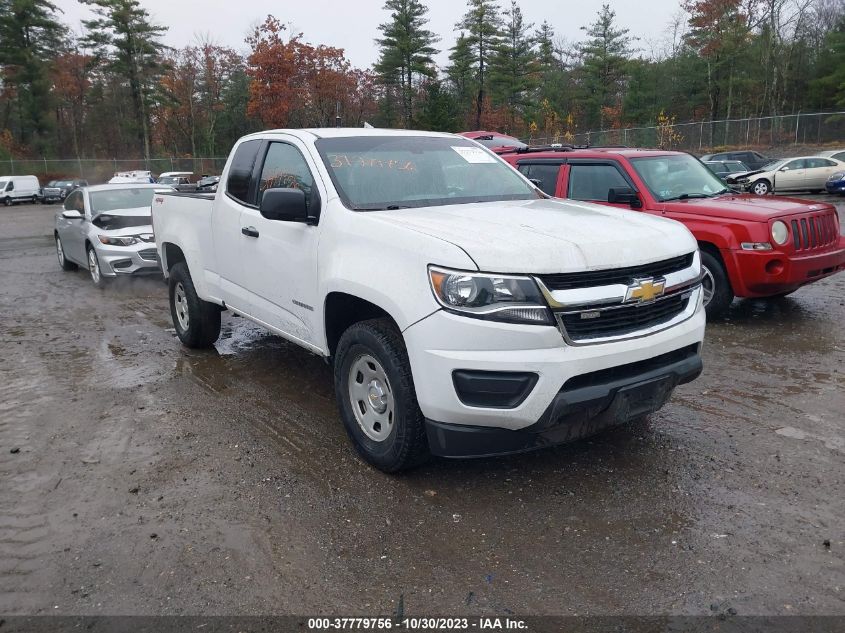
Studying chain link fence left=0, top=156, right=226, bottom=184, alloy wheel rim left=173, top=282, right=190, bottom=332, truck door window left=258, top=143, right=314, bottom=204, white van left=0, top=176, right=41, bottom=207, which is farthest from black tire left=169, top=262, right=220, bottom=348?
chain link fence left=0, top=156, right=226, bottom=184

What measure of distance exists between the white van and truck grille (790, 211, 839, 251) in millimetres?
42313

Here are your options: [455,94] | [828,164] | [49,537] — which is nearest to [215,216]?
[49,537]

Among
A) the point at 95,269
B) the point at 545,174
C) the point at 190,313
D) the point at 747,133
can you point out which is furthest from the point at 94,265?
the point at 747,133

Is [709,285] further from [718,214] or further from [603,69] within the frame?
[603,69]

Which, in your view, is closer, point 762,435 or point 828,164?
point 762,435

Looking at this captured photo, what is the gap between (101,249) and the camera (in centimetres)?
1040

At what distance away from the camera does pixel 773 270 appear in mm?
6738

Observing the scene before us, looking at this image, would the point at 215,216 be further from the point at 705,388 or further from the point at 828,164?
the point at 828,164

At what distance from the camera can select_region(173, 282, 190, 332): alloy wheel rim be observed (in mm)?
6699

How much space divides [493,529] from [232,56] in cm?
6062

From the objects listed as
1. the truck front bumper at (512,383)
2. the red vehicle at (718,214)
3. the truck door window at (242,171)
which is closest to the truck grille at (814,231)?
the red vehicle at (718,214)

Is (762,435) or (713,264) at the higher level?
(713,264)

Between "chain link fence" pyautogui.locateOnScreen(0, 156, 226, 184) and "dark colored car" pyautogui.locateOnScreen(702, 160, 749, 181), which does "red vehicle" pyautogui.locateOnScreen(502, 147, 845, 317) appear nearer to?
"dark colored car" pyautogui.locateOnScreen(702, 160, 749, 181)

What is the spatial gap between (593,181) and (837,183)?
19843mm
